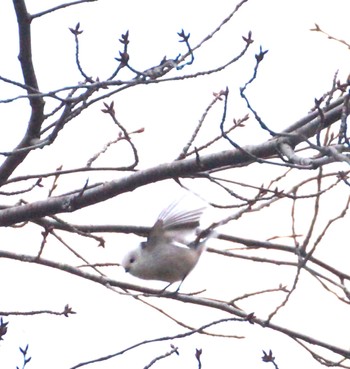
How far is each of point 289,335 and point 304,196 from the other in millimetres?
729

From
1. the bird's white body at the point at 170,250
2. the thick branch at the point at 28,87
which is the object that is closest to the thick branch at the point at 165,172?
the thick branch at the point at 28,87

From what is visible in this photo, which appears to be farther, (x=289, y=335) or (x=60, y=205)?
(x=289, y=335)

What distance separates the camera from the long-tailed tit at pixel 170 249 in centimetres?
385

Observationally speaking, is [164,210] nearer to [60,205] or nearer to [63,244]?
[63,244]

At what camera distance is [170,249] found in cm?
386

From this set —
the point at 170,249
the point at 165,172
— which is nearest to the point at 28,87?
the point at 165,172

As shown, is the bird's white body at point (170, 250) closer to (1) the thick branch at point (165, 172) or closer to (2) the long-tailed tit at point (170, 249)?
(2) the long-tailed tit at point (170, 249)

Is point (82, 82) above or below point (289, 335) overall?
above

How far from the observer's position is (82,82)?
3.31 m

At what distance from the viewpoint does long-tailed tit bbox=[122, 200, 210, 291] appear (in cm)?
385

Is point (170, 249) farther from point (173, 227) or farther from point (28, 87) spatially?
point (28, 87)

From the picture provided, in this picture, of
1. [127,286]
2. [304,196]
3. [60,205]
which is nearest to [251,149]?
[304,196]

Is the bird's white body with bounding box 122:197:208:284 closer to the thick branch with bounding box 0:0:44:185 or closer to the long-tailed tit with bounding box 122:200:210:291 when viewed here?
the long-tailed tit with bounding box 122:200:210:291

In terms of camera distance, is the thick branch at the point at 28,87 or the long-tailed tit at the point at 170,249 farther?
the long-tailed tit at the point at 170,249
